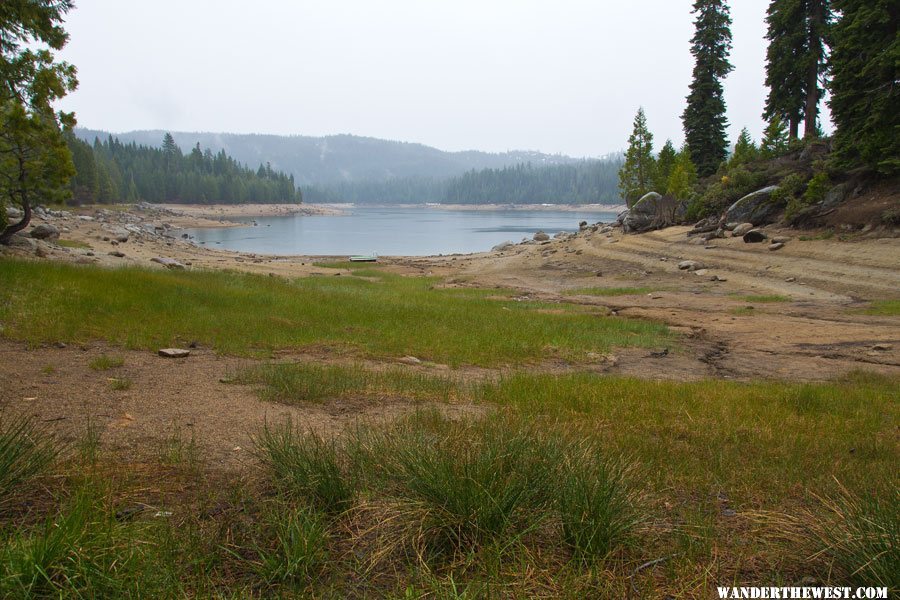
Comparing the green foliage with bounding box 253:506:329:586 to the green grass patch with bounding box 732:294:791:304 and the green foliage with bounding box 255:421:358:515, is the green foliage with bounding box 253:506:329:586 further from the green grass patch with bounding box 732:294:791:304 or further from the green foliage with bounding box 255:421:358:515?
Answer: the green grass patch with bounding box 732:294:791:304

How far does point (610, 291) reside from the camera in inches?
992

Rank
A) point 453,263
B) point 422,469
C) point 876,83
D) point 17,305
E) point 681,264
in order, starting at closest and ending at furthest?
point 422,469
point 17,305
point 876,83
point 681,264
point 453,263

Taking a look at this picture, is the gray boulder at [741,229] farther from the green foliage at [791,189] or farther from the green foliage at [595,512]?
the green foliage at [595,512]

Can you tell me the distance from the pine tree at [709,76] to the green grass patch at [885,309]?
129 feet

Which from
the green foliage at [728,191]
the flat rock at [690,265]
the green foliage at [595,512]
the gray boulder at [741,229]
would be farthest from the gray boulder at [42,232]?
the green foliage at [728,191]

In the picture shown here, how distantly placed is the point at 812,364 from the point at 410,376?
8.89m

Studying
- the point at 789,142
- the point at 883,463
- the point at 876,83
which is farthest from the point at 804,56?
the point at 883,463

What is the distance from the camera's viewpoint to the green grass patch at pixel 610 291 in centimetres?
2450

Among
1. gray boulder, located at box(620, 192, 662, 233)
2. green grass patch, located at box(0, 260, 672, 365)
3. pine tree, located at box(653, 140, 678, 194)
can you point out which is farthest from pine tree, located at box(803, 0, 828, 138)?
green grass patch, located at box(0, 260, 672, 365)

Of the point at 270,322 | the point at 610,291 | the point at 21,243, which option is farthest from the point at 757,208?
the point at 21,243

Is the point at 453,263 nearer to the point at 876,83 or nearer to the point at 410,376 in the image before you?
the point at 876,83

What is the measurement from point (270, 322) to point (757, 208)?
3196 centimetres

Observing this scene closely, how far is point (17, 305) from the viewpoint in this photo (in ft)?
35.7

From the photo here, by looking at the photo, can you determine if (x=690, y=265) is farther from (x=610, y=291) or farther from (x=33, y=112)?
(x=33, y=112)
